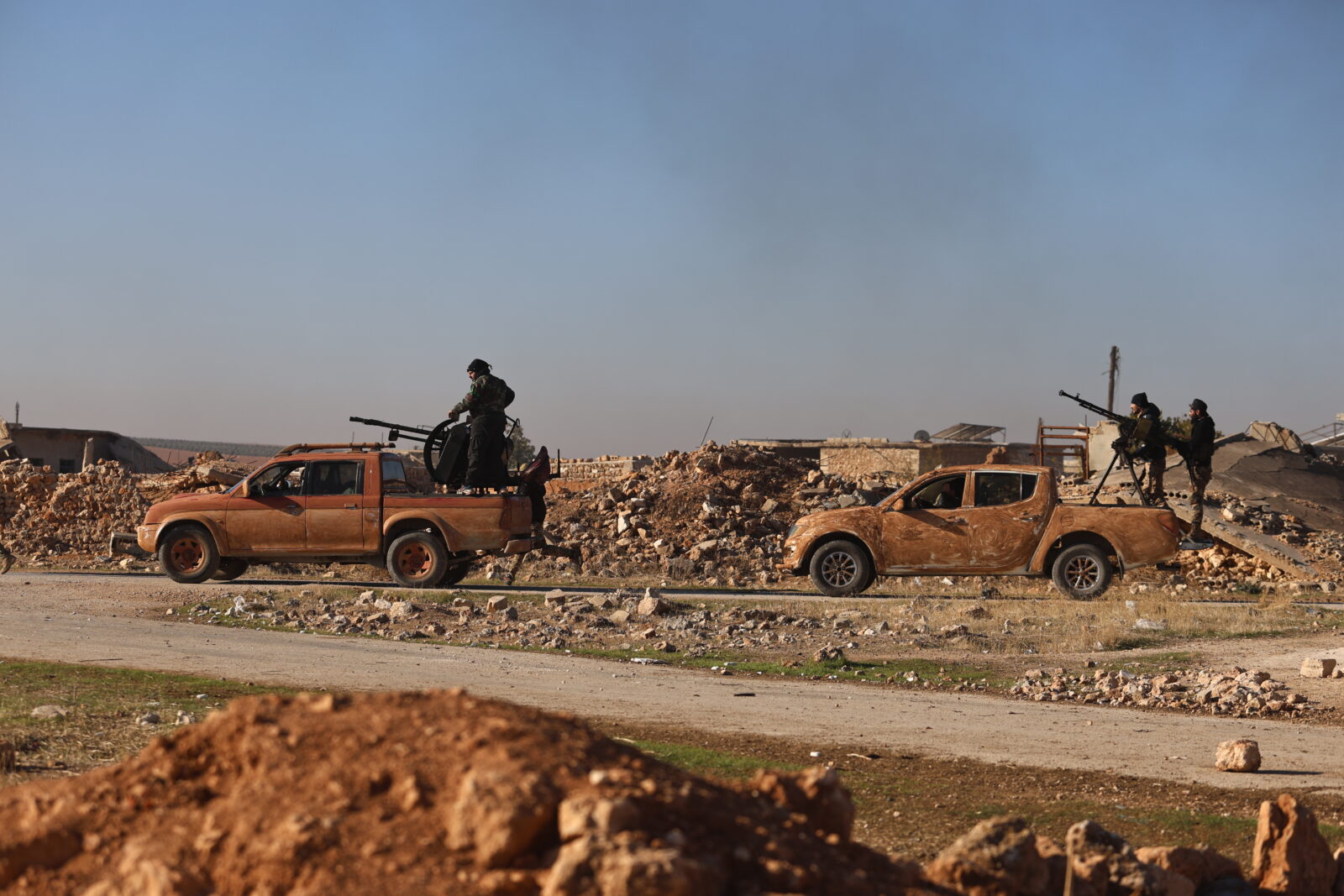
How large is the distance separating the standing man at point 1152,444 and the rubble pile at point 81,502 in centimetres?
1858

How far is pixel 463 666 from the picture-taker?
38.9 feet

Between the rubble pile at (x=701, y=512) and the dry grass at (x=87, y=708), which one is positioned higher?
the rubble pile at (x=701, y=512)

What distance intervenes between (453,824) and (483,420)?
1561cm

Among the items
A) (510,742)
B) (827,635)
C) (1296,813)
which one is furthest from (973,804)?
(827,635)

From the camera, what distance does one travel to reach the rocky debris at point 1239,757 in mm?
8000

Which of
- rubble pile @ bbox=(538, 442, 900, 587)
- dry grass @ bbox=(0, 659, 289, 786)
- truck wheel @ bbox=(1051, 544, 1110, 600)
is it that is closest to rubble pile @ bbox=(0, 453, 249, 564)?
rubble pile @ bbox=(538, 442, 900, 587)

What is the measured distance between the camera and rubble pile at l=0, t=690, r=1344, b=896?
121 inches

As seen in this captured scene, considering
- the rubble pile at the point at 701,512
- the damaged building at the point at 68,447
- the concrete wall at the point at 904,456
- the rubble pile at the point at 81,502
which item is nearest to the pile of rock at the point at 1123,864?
the rubble pile at the point at 701,512

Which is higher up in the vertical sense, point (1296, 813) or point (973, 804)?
point (1296, 813)

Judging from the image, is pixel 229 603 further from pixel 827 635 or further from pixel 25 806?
pixel 25 806

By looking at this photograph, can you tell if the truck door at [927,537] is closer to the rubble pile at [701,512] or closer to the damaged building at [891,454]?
the rubble pile at [701,512]

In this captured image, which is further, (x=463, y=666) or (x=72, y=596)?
(x=72, y=596)

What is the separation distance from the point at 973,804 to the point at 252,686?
604 centimetres

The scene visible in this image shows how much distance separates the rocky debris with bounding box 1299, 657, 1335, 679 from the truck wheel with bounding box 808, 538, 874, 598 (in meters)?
7.04
